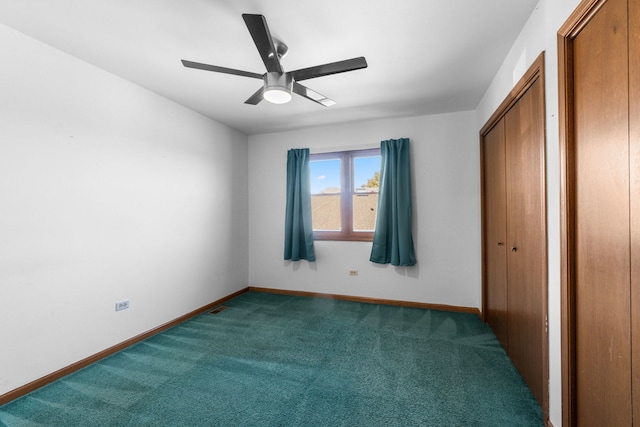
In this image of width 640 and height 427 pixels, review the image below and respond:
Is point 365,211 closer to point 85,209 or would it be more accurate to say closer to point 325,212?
point 325,212

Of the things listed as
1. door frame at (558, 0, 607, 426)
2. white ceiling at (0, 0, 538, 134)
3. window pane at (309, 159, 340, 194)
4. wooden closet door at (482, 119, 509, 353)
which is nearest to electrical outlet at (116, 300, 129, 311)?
white ceiling at (0, 0, 538, 134)

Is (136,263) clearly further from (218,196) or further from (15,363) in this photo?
(218,196)

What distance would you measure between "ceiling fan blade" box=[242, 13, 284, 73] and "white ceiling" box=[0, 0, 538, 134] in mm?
290

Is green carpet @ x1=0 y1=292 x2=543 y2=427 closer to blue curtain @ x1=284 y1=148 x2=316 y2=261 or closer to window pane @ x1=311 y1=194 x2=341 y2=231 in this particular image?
blue curtain @ x1=284 y1=148 x2=316 y2=261

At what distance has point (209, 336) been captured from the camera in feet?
9.39

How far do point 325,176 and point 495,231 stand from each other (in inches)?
92.3

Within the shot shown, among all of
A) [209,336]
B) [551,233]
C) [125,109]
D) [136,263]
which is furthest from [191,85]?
[551,233]

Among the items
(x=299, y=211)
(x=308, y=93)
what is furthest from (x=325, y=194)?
(x=308, y=93)

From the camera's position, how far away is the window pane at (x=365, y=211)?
3.93 m

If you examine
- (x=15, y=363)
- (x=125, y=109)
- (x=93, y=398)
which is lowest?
(x=93, y=398)

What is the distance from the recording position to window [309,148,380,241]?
3.94m

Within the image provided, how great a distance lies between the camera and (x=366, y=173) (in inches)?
156

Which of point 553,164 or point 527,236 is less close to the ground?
point 553,164

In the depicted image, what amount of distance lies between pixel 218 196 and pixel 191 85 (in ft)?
5.14
